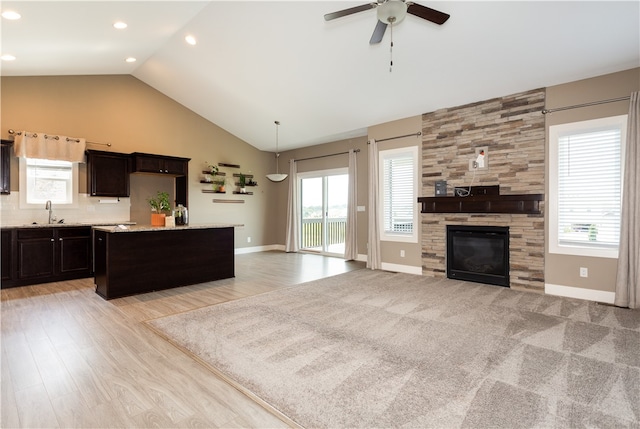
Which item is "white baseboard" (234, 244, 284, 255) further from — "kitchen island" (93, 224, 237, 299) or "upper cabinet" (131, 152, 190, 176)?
"kitchen island" (93, 224, 237, 299)

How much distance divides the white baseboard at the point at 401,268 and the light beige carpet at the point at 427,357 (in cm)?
158

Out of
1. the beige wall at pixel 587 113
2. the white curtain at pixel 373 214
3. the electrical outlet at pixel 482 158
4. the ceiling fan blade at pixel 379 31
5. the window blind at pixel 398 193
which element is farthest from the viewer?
the white curtain at pixel 373 214

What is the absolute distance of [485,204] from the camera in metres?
4.97

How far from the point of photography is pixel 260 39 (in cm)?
483

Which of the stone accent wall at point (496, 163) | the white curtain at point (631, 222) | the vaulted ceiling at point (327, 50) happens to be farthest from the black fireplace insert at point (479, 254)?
the vaulted ceiling at point (327, 50)

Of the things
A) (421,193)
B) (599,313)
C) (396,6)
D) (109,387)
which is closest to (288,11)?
(396,6)

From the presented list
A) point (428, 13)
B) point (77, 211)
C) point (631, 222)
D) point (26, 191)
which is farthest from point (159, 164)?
point (631, 222)

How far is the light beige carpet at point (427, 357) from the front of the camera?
1.95 metres

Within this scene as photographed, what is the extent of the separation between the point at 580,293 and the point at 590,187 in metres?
1.45

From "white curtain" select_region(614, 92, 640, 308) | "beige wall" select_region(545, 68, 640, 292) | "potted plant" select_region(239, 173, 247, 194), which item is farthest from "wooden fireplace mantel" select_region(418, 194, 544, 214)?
"potted plant" select_region(239, 173, 247, 194)

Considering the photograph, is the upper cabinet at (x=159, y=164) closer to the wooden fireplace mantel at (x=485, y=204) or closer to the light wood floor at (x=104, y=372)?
the light wood floor at (x=104, y=372)

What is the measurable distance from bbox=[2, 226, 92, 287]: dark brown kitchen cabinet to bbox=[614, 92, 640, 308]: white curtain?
8.08 m

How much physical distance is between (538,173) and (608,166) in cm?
76

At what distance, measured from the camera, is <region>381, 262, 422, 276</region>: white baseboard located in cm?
593
